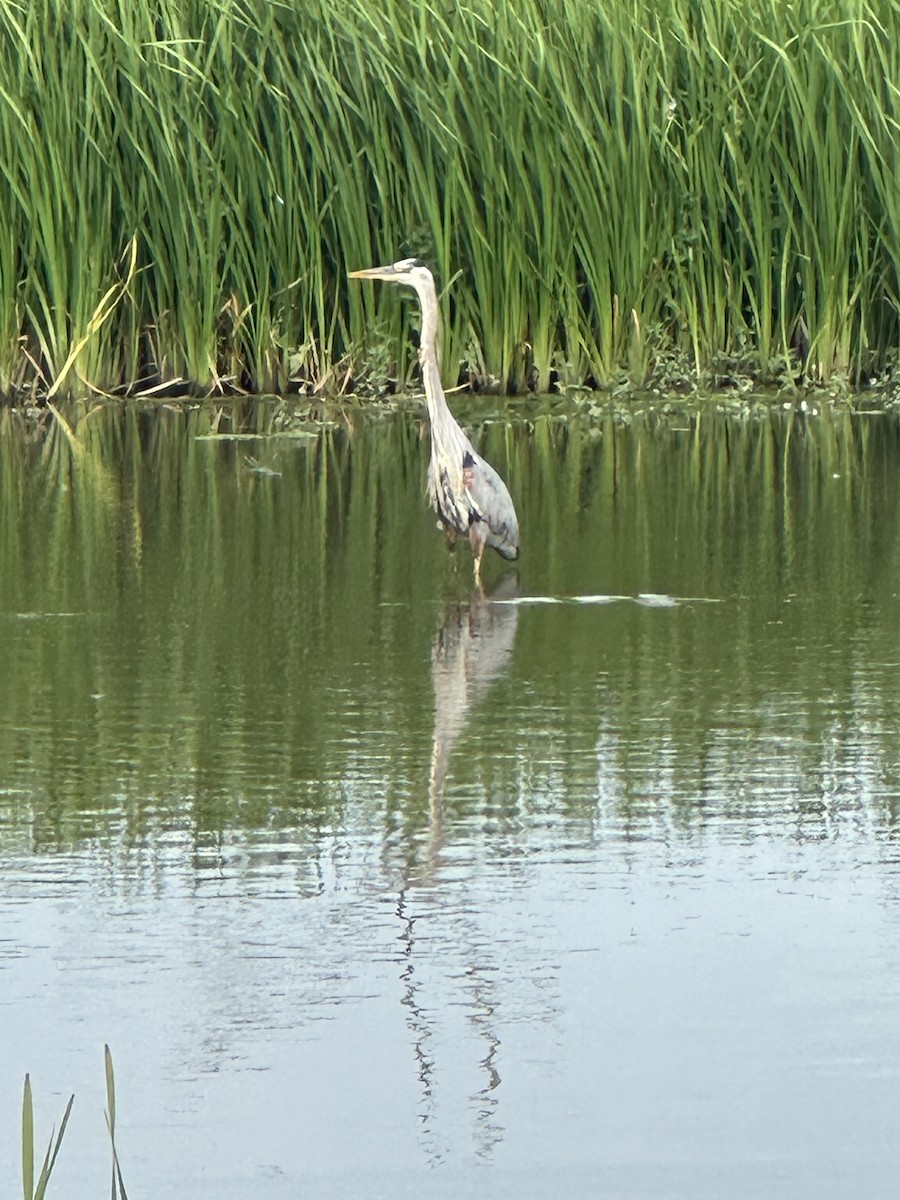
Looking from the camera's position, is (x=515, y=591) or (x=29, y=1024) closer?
(x=29, y=1024)

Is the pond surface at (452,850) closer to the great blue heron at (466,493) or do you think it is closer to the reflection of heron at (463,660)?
the reflection of heron at (463,660)

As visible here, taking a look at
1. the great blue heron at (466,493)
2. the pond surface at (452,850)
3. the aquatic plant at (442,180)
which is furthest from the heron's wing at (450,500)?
the aquatic plant at (442,180)

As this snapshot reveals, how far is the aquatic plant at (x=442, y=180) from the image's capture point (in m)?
12.0

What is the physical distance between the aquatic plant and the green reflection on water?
1.52 metres

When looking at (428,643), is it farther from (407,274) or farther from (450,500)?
(407,274)

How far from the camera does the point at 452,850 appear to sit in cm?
486

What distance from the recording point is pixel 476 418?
11.9 metres

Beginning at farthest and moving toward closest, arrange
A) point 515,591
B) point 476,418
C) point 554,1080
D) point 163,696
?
point 476,418 < point 515,591 < point 163,696 < point 554,1080

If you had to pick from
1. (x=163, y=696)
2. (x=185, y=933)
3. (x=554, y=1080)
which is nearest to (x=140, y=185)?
(x=163, y=696)

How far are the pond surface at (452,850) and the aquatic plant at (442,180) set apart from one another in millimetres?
3249

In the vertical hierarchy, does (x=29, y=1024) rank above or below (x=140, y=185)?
below

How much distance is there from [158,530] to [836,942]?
194 inches

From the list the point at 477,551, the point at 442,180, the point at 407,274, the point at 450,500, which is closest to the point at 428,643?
the point at 477,551

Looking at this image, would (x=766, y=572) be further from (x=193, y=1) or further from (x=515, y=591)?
(x=193, y=1)
